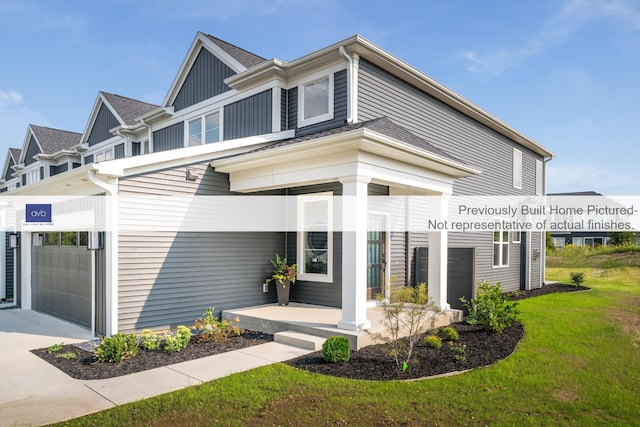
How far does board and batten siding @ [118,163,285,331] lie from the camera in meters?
7.16

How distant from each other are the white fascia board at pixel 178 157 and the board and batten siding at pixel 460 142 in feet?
6.73

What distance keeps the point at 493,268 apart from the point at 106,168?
40.3 feet

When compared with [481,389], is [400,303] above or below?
above

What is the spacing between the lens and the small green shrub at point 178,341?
6.32 meters

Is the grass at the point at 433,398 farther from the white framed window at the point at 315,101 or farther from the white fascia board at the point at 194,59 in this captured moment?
the white fascia board at the point at 194,59

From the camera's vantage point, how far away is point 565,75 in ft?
40.7

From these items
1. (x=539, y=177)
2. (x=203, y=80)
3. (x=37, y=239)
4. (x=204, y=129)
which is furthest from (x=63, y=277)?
(x=539, y=177)

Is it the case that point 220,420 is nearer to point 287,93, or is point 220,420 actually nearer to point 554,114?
point 287,93

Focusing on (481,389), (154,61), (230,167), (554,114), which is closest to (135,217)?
(230,167)

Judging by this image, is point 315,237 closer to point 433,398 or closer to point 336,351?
point 336,351

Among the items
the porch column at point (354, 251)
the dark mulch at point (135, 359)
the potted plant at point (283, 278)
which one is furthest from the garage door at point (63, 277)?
the porch column at point (354, 251)

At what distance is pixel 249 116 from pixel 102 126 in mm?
9676

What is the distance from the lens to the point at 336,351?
5570mm

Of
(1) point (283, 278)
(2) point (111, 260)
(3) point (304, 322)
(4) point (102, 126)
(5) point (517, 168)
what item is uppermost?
(4) point (102, 126)
